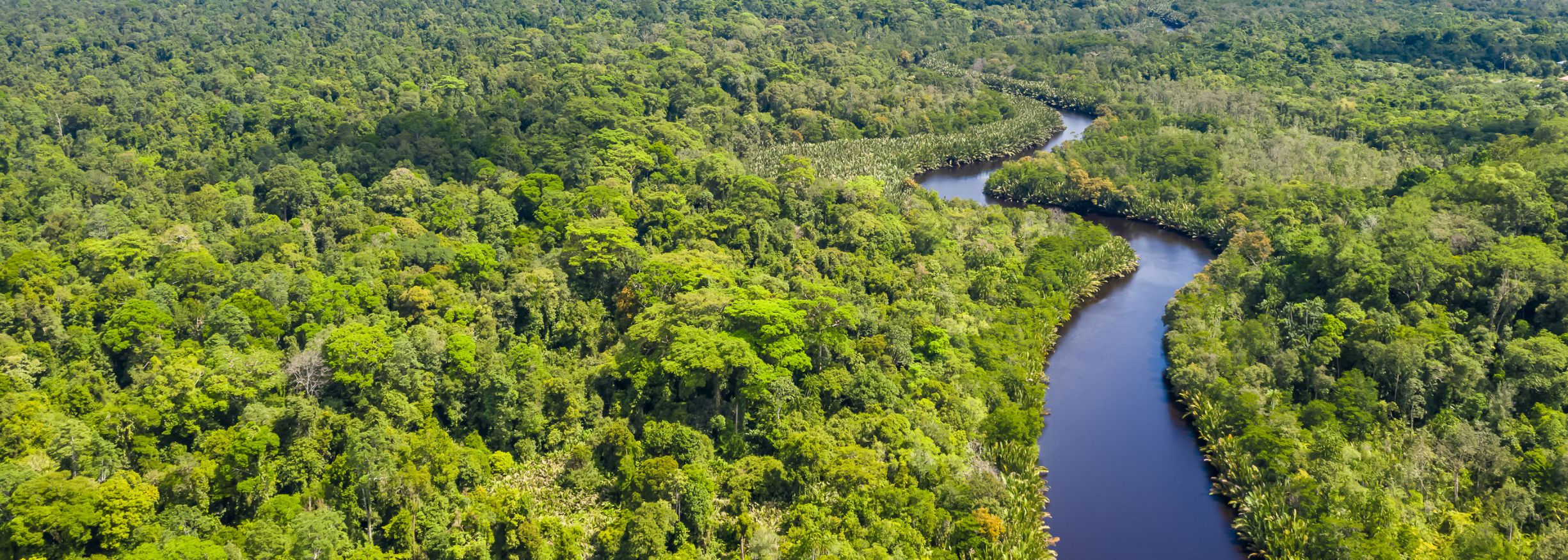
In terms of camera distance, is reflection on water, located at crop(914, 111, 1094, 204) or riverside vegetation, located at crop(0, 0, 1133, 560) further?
reflection on water, located at crop(914, 111, 1094, 204)

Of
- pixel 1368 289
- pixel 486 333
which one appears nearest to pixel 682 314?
pixel 486 333

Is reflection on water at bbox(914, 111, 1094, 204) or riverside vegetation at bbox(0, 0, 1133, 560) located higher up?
riverside vegetation at bbox(0, 0, 1133, 560)

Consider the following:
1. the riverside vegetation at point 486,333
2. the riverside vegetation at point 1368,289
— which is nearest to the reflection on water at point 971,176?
the riverside vegetation at point 1368,289

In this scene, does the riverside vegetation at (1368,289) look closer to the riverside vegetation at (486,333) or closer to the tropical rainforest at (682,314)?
the tropical rainforest at (682,314)

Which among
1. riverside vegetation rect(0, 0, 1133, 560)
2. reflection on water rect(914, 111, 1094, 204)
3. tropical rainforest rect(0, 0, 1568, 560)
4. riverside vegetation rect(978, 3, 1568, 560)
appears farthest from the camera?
reflection on water rect(914, 111, 1094, 204)

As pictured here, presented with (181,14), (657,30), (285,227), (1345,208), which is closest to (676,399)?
(285,227)

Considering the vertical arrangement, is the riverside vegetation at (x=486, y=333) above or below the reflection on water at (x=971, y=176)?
above

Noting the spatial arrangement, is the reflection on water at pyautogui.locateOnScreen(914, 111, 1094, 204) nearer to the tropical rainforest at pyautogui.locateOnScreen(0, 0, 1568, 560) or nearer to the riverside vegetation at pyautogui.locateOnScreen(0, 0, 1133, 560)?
the tropical rainforest at pyautogui.locateOnScreen(0, 0, 1568, 560)

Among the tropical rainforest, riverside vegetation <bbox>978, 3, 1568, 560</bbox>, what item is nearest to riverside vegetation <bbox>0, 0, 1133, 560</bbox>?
the tropical rainforest
